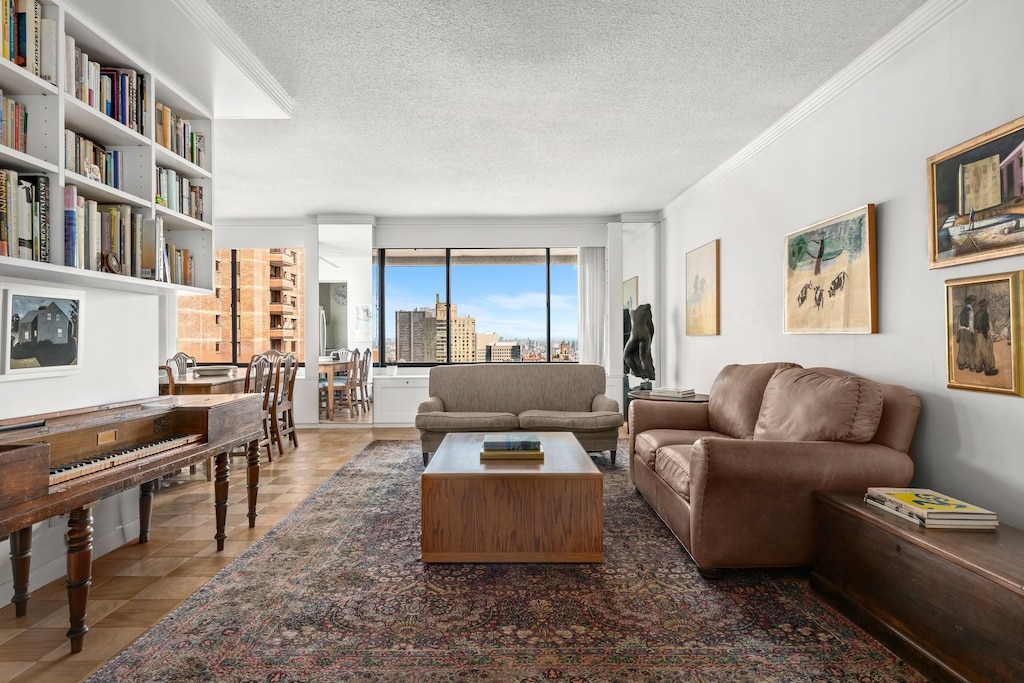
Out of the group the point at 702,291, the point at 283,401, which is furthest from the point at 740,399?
the point at 283,401

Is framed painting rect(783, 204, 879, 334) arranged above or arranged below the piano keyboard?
above

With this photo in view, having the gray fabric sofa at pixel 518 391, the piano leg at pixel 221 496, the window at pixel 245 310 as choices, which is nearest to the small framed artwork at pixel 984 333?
the gray fabric sofa at pixel 518 391

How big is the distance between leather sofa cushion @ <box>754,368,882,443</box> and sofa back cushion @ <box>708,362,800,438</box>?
1.14 feet

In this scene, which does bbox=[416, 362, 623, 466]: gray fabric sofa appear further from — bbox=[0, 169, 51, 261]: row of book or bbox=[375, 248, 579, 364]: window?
bbox=[0, 169, 51, 261]: row of book

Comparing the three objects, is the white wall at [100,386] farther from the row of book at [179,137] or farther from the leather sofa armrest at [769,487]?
the leather sofa armrest at [769,487]

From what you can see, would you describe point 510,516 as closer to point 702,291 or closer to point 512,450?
point 512,450

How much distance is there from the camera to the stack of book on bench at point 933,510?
206cm

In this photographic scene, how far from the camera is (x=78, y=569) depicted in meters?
2.07

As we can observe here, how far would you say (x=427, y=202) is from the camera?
662cm

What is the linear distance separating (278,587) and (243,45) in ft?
8.76

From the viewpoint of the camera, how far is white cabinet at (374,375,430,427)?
7238mm

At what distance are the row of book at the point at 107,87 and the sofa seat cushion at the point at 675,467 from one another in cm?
312

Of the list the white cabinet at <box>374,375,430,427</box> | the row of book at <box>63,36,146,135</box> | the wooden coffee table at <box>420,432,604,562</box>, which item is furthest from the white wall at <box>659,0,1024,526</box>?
the white cabinet at <box>374,375,430,427</box>

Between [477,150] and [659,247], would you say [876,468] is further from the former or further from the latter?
[659,247]
